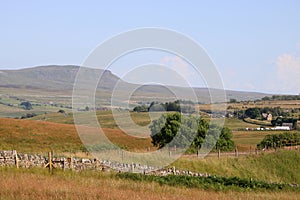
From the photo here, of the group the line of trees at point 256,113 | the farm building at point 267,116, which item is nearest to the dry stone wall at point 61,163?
the farm building at point 267,116

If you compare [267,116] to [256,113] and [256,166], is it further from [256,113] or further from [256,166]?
[256,166]

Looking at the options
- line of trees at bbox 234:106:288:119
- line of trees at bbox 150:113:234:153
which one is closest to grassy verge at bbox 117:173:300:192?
line of trees at bbox 150:113:234:153

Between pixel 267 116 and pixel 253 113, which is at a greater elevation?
pixel 253 113

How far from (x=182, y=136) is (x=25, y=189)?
38.8 metres

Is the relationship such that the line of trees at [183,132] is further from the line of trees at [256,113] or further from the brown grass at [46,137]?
the line of trees at [256,113]

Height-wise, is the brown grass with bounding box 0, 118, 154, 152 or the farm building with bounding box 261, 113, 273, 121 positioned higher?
the brown grass with bounding box 0, 118, 154, 152

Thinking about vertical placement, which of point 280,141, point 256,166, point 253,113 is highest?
point 253,113

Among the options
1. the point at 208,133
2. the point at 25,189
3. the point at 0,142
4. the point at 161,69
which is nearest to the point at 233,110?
the point at 208,133

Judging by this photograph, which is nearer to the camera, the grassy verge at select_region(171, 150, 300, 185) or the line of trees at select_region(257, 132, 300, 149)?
the grassy verge at select_region(171, 150, 300, 185)

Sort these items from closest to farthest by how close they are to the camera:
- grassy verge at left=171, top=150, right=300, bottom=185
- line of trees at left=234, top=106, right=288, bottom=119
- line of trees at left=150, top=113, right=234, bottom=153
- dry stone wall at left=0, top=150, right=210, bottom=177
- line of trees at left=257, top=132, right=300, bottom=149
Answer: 1. dry stone wall at left=0, top=150, right=210, bottom=177
2. grassy verge at left=171, top=150, right=300, bottom=185
3. line of trees at left=150, top=113, right=234, bottom=153
4. line of trees at left=257, top=132, right=300, bottom=149
5. line of trees at left=234, top=106, right=288, bottom=119

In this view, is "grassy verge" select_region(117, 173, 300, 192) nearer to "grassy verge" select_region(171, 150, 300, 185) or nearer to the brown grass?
"grassy verge" select_region(171, 150, 300, 185)

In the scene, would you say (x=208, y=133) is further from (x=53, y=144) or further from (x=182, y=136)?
(x=53, y=144)

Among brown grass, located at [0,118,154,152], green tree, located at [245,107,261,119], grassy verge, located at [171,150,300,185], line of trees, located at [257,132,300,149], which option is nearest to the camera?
grassy verge, located at [171,150,300,185]

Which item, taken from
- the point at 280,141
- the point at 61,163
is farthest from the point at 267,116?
the point at 61,163
